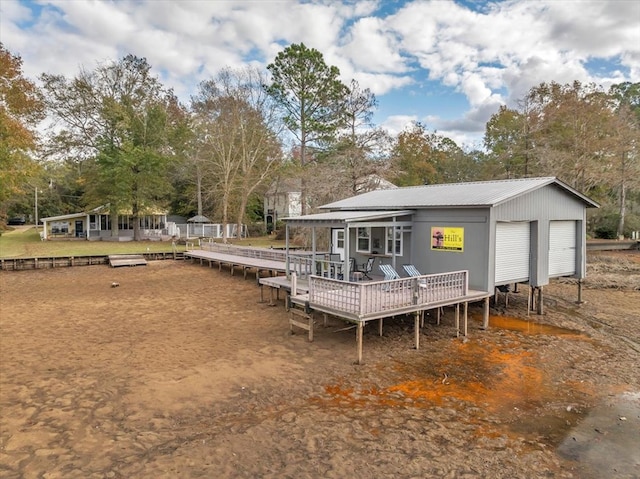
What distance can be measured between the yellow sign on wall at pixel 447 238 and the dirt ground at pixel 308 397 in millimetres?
2314

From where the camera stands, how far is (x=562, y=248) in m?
14.6

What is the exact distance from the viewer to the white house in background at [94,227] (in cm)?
3734

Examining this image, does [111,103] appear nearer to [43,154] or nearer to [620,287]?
[43,154]

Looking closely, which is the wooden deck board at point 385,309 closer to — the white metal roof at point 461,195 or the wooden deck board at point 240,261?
the white metal roof at point 461,195

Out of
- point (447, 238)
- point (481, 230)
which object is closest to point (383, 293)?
point (447, 238)

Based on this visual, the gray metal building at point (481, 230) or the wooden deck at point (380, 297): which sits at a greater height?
the gray metal building at point (481, 230)

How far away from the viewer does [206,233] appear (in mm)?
41312

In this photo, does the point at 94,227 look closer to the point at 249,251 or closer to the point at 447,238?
the point at 249,251

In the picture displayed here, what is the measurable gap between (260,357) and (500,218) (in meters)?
8.13

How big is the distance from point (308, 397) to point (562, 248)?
39.4 feet

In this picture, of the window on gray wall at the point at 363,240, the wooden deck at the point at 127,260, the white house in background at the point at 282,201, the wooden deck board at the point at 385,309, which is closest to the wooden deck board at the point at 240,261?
the wooden deck at the point at 127,260

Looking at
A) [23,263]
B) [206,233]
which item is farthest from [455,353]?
[206,233]

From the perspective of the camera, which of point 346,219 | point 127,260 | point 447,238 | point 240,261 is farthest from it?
point 127,260

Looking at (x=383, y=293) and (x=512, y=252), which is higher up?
(x=512, y=252)
